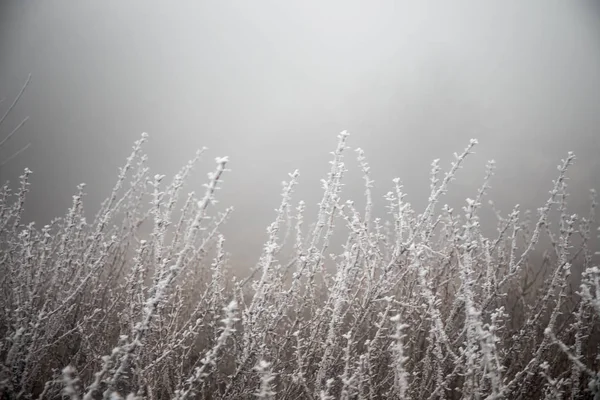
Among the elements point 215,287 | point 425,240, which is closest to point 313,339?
point 215,287

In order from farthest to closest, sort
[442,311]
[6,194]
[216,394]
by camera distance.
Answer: [442,311] → [6,194] → [216,394]

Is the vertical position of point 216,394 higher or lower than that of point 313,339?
lower

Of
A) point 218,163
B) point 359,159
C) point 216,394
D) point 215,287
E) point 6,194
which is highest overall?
point 359,159

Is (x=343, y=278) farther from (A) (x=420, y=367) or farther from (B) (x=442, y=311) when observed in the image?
(A) (x=420, y=367)

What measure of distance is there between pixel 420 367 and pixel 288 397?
1550 millimetres

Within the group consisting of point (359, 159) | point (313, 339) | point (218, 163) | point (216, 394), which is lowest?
point (216, 394)

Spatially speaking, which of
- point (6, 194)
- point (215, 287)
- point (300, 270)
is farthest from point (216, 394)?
Answer: point (6, 194)

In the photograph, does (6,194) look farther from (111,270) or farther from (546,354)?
(546,354)

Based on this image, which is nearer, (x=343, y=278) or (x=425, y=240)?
(x=343, y=278)

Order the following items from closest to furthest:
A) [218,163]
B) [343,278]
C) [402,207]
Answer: [218,163], [343,278], [402,207]

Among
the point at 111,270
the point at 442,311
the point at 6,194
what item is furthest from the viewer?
the point at 111,270

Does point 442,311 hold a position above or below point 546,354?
above

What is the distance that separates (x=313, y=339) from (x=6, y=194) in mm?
2691

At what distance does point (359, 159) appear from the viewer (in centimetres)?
274
